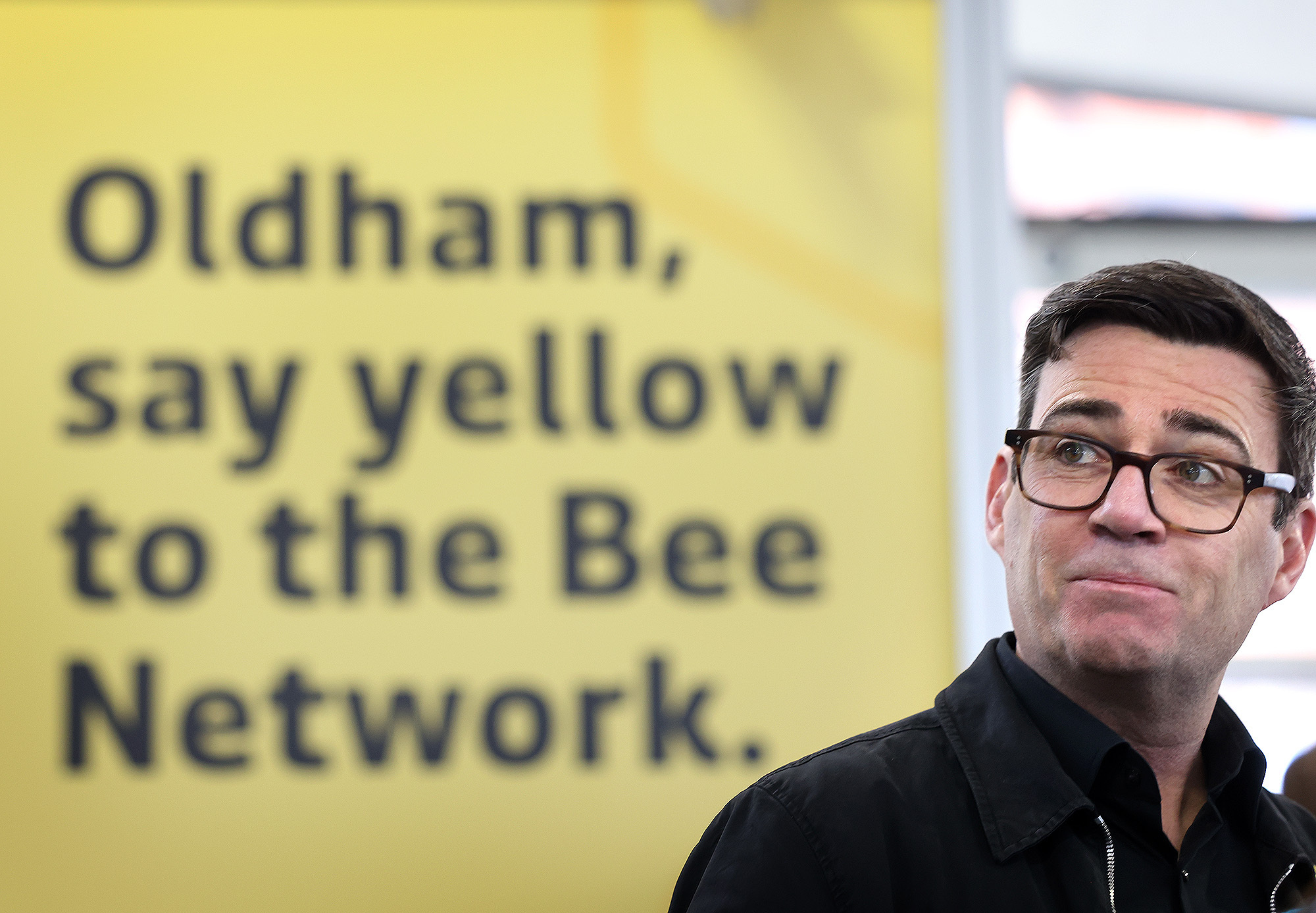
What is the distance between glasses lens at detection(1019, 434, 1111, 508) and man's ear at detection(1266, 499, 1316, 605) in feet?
0.89

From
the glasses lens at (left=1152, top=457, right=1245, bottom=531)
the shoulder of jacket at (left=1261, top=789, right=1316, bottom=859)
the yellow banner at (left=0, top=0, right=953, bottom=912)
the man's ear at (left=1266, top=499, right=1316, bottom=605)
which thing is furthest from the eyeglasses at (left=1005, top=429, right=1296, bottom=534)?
the yellow banner at (left=0, top=0, right=953, bottom=912)

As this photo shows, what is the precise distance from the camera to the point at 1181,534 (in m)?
1.19

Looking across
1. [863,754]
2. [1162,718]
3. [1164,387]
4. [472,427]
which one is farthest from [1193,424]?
[472,427]

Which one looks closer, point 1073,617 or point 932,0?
point 1073,617

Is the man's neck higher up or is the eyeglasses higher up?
the eyeglasses

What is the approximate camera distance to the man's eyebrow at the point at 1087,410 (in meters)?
1.23

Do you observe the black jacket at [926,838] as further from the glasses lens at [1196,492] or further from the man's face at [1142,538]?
the glasses lens at [1196,492]

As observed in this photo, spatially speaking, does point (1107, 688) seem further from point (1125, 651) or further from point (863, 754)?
point (863, 754)

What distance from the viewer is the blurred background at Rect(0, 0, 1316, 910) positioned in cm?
224

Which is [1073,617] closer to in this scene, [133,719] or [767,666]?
[767,666]

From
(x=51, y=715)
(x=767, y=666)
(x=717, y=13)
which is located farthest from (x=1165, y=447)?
(x=51, y=715)

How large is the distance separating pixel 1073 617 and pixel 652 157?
1.48m

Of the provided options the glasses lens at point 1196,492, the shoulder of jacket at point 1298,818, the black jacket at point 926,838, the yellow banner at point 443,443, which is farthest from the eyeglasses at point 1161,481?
the yellow banner at point 443,443

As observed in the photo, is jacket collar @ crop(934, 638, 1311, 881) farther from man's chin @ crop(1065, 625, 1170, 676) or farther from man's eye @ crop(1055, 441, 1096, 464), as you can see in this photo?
man's eye @ crop(1055, 441, 1096, 464)
